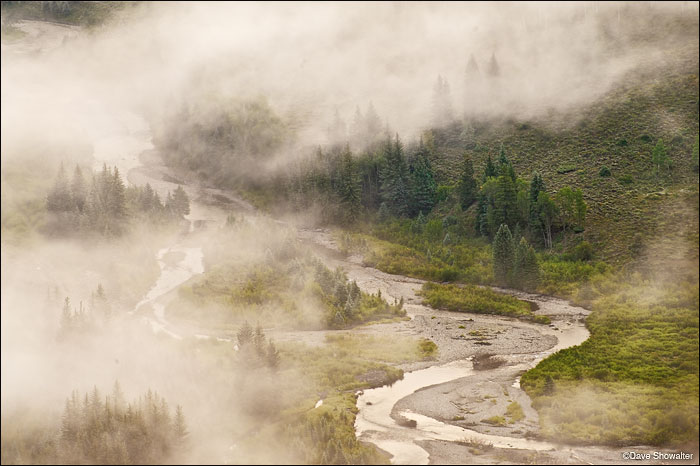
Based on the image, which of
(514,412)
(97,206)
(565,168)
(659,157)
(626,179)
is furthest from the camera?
(565,168)

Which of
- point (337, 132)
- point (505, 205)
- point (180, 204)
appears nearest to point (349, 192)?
point (337, 132)

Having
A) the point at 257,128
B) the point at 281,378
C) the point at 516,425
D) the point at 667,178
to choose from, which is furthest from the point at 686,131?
the point at 257,128

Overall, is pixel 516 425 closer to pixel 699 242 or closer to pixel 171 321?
pixel 699 242

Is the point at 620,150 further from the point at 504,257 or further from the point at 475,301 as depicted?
the point at 475,301

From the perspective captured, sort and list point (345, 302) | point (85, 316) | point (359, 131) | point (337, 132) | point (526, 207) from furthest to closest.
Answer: point (337, 132) < point (359, 131) < point (526, 207) < point (345, 302) < point (85, 316)

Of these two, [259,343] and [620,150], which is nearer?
[259,343]

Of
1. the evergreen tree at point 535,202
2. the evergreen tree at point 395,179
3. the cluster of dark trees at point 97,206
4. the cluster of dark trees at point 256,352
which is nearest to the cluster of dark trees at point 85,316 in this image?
the cluster of dark trees at point 97,206
